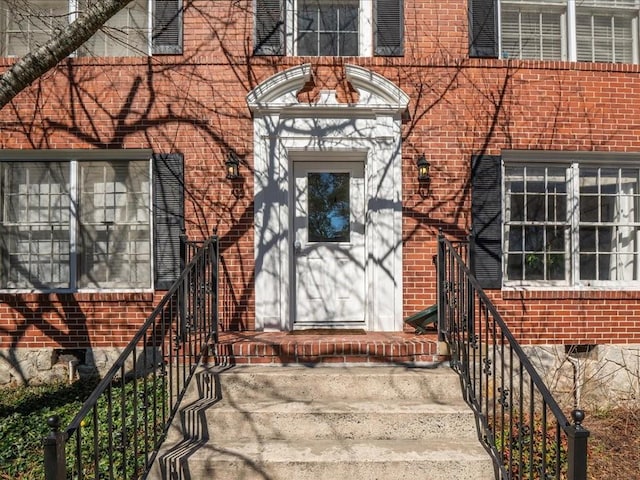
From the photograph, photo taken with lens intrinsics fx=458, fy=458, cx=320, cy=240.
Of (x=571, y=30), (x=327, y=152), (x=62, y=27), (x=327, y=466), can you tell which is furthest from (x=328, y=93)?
(x=327, y=466)

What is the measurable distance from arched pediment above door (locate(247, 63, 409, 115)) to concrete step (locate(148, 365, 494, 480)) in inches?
112

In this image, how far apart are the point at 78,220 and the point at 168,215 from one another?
112cm

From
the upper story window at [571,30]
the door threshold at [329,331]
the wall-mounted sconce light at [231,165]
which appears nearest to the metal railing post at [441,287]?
the door threshold at [329,331]

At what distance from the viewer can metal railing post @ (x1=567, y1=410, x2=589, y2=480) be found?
97.6 inches

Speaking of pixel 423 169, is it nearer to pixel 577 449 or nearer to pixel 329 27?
pixel 329 27

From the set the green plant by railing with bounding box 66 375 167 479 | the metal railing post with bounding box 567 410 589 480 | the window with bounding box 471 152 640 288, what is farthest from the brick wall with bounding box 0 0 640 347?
the metal railing post with bounding box 567 410 589 480

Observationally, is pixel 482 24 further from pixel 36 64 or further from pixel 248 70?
pixel 36 64

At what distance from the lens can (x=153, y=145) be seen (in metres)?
5.25

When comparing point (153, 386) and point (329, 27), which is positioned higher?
point (329, 27)

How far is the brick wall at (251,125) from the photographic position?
521 centimetres

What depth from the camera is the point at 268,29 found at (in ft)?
17.4

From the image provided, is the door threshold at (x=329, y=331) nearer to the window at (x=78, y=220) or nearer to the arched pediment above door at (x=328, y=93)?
the window at (x=78, y=220)

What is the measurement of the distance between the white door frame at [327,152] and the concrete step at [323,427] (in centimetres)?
118

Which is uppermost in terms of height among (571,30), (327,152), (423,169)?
(571,30)
